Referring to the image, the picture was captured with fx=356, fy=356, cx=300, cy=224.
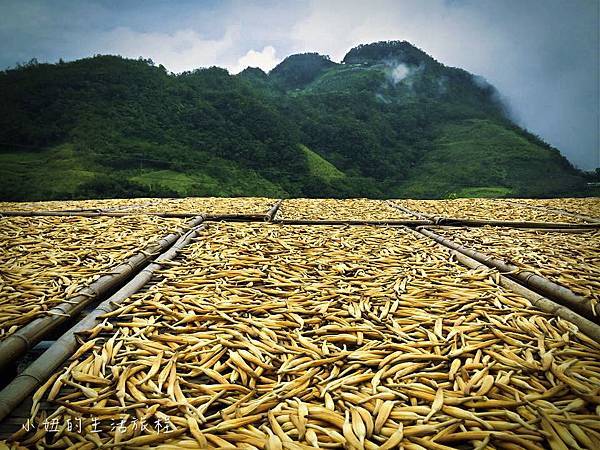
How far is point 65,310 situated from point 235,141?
2352 centimetres

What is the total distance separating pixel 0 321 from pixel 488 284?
2219 millimetres

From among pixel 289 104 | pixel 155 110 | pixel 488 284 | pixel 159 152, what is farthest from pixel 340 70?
pixel 488 284

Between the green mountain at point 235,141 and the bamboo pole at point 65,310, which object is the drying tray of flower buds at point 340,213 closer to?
the bamboo pole at point 65,310

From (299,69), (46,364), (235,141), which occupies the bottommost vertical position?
(46,364)

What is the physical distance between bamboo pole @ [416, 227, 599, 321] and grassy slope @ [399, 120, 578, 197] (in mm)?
19748

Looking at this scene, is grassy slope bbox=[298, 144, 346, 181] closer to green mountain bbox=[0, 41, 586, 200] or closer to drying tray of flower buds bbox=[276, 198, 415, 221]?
green mountain bbox=[0, 41, 586, 200]

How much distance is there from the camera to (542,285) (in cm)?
184

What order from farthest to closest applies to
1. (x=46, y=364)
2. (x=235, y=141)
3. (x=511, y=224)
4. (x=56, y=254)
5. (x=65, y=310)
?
(x=235, y=141)
(x=511, y=224)
(x=56, y=254)
(x=65, y=310)
(x=46, y=364)

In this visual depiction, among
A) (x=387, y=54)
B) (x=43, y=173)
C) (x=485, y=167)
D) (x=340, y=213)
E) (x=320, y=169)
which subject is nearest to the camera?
(x=340, y=213)

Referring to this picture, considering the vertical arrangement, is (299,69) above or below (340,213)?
above

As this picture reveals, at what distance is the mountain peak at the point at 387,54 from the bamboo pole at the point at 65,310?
175 ft

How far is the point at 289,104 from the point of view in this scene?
34.2 metres

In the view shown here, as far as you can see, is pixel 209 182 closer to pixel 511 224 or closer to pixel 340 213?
pixel 340 213

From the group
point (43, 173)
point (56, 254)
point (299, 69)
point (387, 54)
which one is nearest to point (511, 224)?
point (56, 254)
